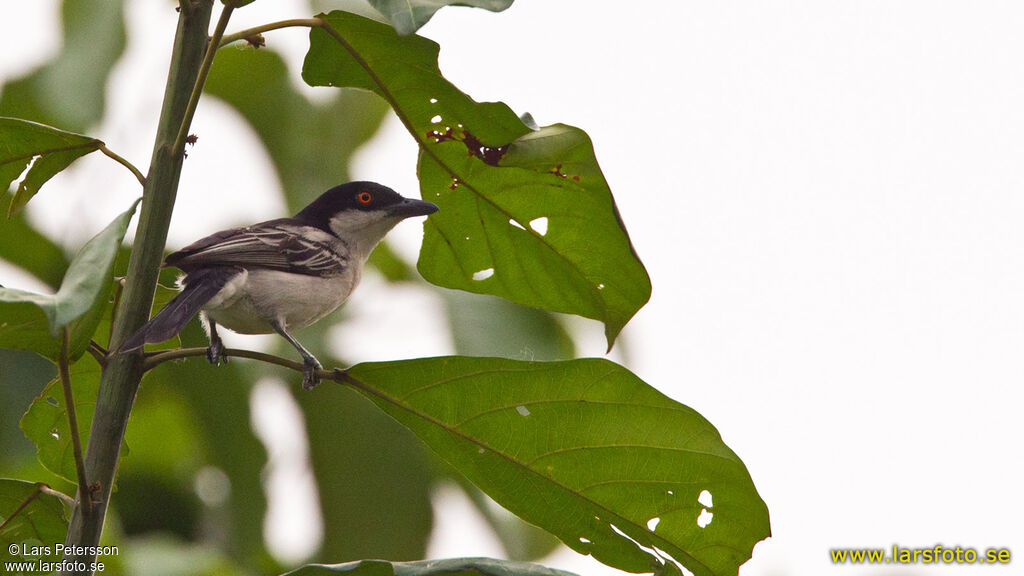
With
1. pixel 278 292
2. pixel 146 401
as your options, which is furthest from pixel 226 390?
pixel 278 292

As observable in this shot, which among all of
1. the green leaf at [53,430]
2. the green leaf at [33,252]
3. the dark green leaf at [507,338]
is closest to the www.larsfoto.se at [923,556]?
the dark green leaf at [507,338]

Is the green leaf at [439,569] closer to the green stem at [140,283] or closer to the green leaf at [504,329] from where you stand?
the green stem at [140,283]

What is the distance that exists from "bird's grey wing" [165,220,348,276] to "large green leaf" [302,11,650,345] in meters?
0.80

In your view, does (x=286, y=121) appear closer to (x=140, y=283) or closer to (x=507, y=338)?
(x=507, y=338)

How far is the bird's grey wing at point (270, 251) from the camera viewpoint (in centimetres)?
337

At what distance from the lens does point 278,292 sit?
3553 millimetres

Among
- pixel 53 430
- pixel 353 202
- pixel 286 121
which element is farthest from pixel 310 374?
pixel 286 121

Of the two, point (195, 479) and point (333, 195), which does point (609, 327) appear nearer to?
point (333, 195)

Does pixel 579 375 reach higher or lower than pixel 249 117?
lower

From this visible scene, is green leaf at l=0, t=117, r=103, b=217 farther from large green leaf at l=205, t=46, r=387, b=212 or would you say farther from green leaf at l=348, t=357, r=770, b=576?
large green leaf at l=205, t=46, r=387, b=212

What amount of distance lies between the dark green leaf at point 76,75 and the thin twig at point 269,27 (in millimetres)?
2865

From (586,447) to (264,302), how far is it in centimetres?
141

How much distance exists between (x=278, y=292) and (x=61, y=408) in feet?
2.69

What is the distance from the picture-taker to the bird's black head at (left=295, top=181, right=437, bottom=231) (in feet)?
14.4
